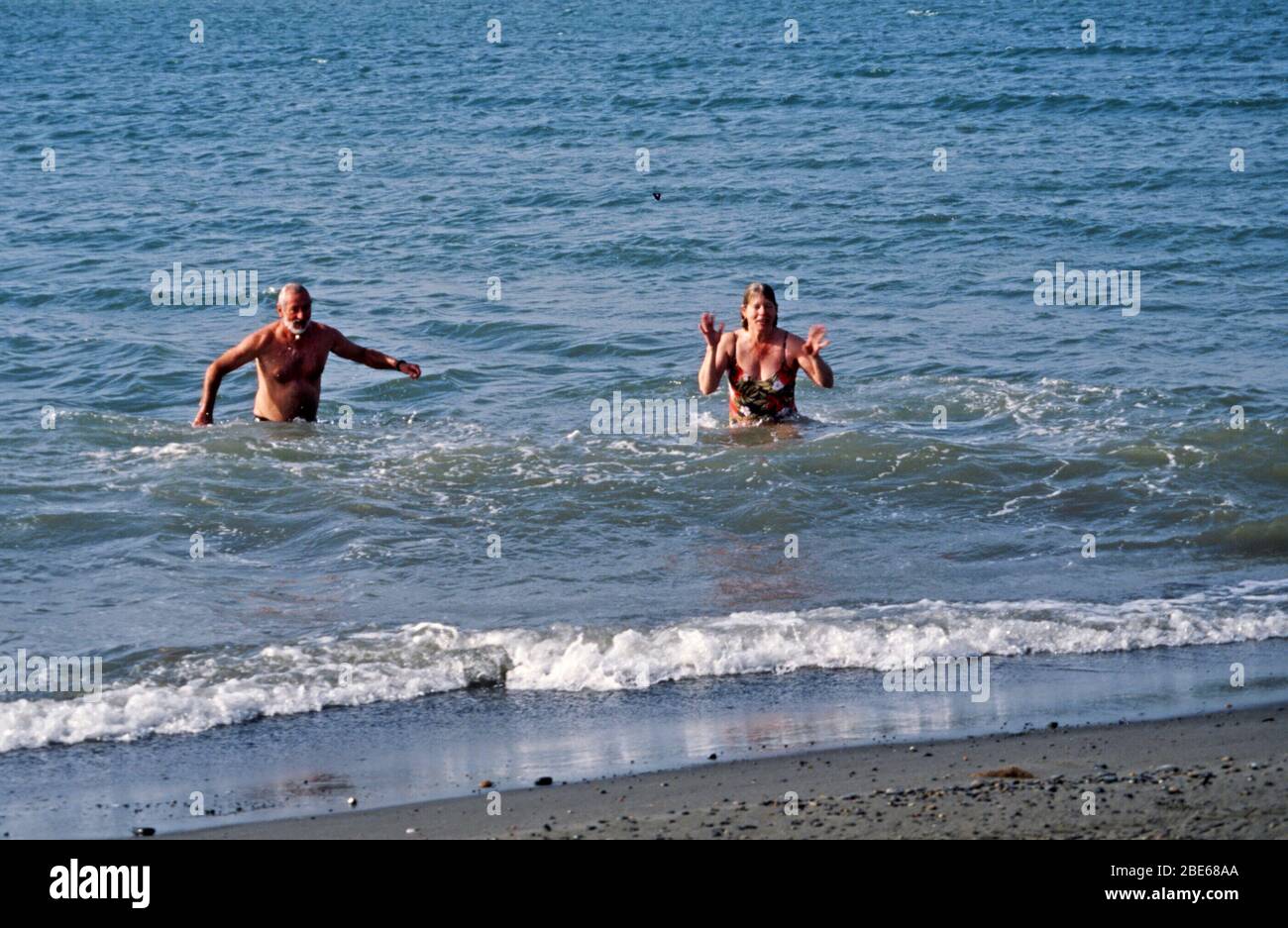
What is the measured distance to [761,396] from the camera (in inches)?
465

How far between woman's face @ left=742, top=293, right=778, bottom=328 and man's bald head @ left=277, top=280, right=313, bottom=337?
3129 millimetres

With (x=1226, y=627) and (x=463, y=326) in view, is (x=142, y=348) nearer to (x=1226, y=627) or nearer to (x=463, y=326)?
(x=463, y=326)

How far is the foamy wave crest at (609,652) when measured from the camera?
23.6ft

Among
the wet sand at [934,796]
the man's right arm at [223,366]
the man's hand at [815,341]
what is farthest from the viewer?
the man's right arm at [223,366]

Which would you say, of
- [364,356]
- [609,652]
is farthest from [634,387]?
[609,652]

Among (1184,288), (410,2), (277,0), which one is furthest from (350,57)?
(1184,288)

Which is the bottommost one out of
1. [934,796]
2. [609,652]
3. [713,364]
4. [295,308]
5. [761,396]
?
[934,796]

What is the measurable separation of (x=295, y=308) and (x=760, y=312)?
331 cm

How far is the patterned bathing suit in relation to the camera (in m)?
11.7

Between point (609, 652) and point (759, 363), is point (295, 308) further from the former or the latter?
point (609, 652)

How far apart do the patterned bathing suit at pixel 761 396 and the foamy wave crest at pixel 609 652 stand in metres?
3.64

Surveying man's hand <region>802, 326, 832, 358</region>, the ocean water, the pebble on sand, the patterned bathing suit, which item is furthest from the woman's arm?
the pebble on sand

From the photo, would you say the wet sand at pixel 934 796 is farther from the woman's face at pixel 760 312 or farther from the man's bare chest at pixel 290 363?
the man's bare chest at pixel 290 363

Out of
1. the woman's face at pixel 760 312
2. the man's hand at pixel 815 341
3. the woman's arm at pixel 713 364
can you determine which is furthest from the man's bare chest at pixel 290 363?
the man's hand at pixel 815 341
